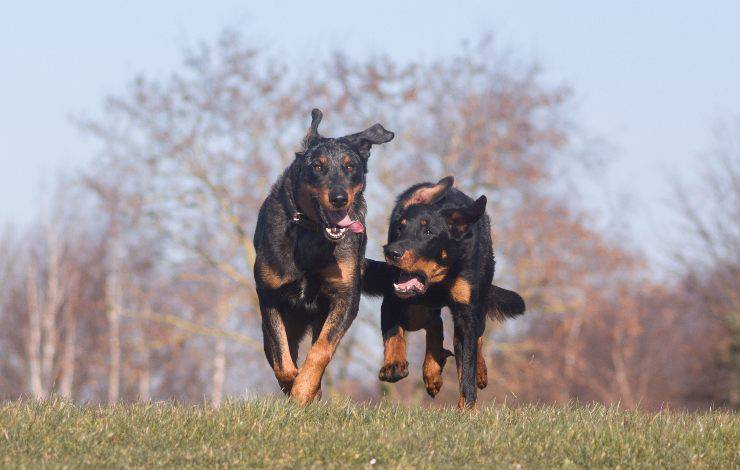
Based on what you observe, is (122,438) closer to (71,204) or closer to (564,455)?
(564,455)

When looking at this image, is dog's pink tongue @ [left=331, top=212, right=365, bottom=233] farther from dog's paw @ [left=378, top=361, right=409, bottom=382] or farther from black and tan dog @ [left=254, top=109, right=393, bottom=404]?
dog's paw @ [left=378, top=361, right=409, bottom=382]

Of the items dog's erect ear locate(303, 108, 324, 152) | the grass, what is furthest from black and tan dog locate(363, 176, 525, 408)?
the grass

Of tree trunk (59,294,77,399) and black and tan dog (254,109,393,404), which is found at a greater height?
black and tan dog (254,109,393,404)

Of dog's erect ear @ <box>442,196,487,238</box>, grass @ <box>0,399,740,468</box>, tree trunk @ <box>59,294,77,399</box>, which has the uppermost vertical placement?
dog's erect ear @ <box>442,196,487,238</box>

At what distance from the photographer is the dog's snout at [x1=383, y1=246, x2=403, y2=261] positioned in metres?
8.91

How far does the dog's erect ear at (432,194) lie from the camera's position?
31.4 feet

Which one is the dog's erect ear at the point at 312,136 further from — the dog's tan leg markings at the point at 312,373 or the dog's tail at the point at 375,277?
the dog's tan leg markings at the point at 312,373

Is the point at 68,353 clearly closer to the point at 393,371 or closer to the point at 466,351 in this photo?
the point at 393,371

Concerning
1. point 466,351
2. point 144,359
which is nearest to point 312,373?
point 466,351

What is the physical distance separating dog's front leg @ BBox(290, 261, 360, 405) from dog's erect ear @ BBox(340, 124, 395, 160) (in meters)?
0.93

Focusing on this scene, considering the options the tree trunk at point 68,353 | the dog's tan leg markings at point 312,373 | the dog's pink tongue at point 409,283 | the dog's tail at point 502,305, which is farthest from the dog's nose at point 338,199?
the tree trunk at point 68,353

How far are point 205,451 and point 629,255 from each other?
25.2 m

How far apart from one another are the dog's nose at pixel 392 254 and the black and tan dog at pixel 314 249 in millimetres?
239

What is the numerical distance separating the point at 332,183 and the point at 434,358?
5.73ft
